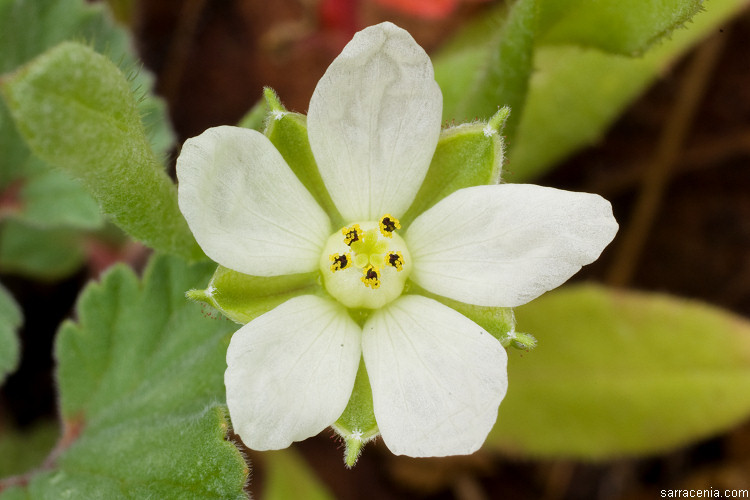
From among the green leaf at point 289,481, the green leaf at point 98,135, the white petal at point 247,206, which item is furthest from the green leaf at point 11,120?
the green leaf at point 289,481

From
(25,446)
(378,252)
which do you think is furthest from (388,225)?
(25,446)

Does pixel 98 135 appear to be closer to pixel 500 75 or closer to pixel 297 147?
pixel 297 147

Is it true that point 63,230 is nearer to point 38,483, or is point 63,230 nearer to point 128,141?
point 38,483

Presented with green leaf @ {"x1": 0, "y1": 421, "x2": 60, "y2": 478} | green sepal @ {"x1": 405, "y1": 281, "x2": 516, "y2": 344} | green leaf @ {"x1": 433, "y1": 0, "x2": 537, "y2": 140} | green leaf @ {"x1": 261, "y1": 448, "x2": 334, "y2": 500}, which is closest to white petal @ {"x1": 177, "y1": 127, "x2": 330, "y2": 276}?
green sepal @ {"x1": 405, "y1": 281, "x2": 516, "y2": 344}

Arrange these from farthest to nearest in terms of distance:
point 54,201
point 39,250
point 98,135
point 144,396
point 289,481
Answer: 1. point 289,481
2. point 39,250
3. point 54,201
4. point 144,396
5. point 98,135

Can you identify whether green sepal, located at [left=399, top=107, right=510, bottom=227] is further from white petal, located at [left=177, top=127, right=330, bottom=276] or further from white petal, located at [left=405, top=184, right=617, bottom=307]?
white petal, located at [left=177, top=127, right=330, bottom=276]

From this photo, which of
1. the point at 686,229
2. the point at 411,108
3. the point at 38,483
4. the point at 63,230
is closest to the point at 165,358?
the point at 38,483
